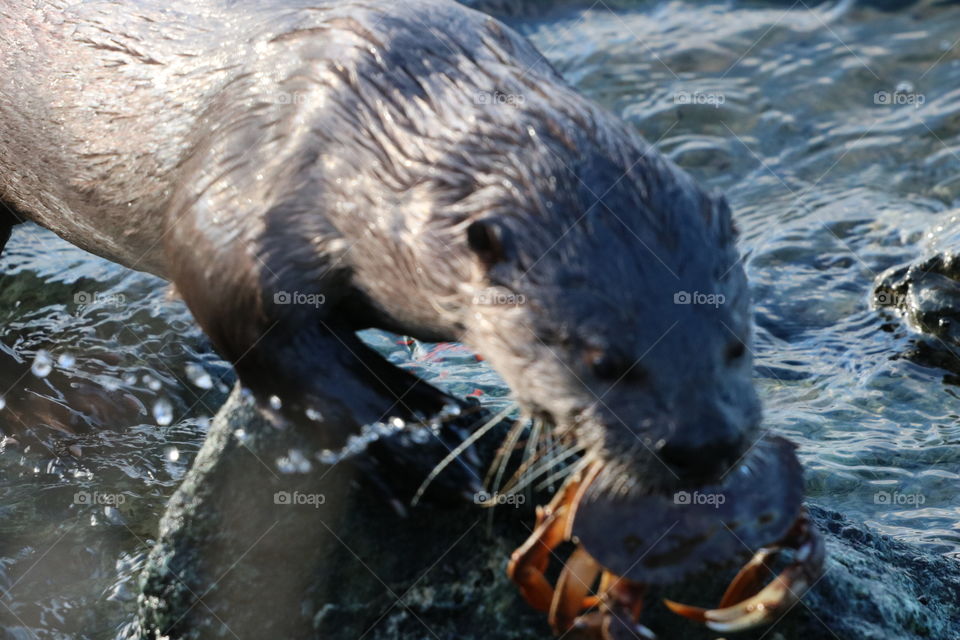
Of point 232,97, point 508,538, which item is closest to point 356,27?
point 232,97

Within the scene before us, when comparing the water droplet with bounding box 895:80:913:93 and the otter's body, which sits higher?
the otter's body

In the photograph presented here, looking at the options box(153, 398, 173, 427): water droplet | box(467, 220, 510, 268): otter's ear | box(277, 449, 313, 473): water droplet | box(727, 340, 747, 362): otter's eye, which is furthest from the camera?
box(153, 398, 173, 427): water droplet

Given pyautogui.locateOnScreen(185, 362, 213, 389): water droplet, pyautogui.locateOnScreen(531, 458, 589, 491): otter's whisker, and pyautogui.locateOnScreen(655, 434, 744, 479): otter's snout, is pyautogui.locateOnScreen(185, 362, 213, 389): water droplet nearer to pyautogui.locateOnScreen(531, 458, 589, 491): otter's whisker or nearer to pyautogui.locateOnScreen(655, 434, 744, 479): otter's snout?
pyautogui.locateOnScreen(531, 458, 589, 491): otter's whisker

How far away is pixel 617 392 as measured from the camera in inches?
82.4

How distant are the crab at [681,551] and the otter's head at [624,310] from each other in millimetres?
84

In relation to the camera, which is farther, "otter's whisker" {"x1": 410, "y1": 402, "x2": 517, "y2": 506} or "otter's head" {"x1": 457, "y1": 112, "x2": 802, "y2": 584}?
"otter's whisker" {"x1": 410, "y1": 402, "x2": 517, "y2": 506}

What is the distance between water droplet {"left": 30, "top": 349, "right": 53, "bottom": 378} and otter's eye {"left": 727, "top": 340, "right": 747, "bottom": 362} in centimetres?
286

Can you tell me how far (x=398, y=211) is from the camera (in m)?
2.46

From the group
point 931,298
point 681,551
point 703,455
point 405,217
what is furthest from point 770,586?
point 931,298

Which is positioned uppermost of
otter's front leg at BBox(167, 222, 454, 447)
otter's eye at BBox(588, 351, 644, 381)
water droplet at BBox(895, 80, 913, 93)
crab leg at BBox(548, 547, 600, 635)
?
otter's eye at BBox(588, 351, 644, 381)

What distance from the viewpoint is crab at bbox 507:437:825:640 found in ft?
6.92

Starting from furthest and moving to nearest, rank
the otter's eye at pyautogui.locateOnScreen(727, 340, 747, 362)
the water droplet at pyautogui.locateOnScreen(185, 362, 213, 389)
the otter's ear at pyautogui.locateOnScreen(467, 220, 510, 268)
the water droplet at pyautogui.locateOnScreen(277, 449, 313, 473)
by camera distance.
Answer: the water droplet at pyautogui.locateOnScreen(185, 362, 213, 389) → the water droplet at pyautogui.locateOnScreen(277, 449, 313, 473) → the otter's ear at pyautogui.locateOnScreen(467, 220, 510, 268) → the otter's eye at pyautogui.locateOnScreen(727, 340, 747, 362)

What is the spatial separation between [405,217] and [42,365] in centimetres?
231

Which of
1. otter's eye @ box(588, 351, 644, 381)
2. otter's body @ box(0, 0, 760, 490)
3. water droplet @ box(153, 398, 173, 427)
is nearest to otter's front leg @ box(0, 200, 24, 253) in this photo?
otter's body @ box(0, 0, 760, 490)
